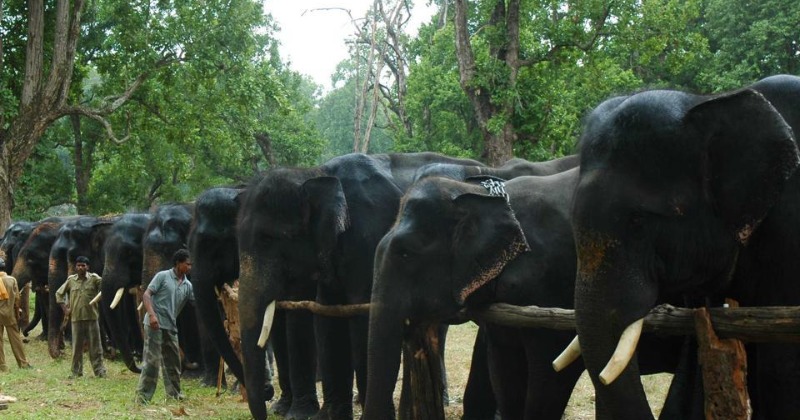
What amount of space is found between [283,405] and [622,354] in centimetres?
623

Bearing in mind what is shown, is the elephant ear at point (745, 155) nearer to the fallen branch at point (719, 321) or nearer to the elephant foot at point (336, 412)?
the fallen branch at point (719, 321)

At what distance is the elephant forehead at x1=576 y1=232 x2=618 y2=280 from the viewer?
462 cm

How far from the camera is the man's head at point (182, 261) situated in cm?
1112

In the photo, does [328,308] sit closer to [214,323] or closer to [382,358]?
[382,358]

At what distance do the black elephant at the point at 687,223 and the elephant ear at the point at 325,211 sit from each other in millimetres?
4197

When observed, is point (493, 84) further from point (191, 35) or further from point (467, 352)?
point (191, 35)

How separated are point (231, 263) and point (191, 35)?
52.8 feet

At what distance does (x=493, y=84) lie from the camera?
18875 mm

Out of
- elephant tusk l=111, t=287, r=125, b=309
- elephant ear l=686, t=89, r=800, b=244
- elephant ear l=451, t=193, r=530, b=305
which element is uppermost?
elephant ear l=686, t=89, r=800, b=244

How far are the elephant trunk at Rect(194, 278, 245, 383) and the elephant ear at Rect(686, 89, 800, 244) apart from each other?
6.36 m

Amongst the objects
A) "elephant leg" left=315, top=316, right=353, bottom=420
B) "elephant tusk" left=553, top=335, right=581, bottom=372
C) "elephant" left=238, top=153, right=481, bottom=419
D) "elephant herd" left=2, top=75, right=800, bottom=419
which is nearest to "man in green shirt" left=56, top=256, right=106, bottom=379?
"elephant herd" left=2, top=75, right=800, bottom=419

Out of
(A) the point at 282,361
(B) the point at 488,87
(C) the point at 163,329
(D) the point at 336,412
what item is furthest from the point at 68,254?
(D) the point at 336,412

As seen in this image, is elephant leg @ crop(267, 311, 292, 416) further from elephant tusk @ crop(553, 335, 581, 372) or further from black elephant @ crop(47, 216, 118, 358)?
black elephant @ crop(47, 216, 118, 358)

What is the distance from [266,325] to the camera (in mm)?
8648
